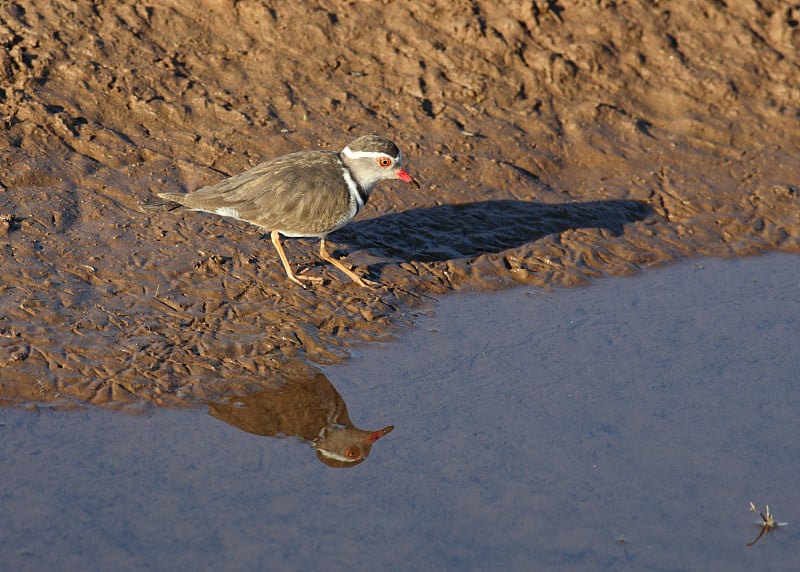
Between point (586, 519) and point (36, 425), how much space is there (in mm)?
3935

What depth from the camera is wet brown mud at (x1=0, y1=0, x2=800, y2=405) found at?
27.1 ft

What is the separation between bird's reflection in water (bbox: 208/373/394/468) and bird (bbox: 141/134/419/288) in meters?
1.54

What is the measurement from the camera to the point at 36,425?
23.2 feet

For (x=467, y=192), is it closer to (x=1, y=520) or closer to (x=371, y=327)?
(x=371, y=327)

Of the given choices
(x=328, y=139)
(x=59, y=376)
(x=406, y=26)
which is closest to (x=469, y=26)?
(x=406, y=26)

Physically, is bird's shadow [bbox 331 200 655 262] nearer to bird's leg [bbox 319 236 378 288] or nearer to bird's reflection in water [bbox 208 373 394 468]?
bird's leg [bbox 319 236 378 288]

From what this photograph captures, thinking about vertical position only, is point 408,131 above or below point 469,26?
below

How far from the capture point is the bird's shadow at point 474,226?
9.80 m

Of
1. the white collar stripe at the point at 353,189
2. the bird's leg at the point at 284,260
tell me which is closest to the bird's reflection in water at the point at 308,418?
the bird's leg at the point at 284,260

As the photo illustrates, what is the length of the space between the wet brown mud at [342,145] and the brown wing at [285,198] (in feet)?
1.85

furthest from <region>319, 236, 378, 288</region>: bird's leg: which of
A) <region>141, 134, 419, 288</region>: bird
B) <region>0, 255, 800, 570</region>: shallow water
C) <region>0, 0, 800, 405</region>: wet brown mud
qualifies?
<region>0, 255, 800, 570</region>: shallow water

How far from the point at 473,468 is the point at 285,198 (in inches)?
122

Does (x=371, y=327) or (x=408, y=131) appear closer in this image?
(x=371, y=327)

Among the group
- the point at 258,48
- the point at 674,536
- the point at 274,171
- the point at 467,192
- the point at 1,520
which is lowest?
the point at 674,536
